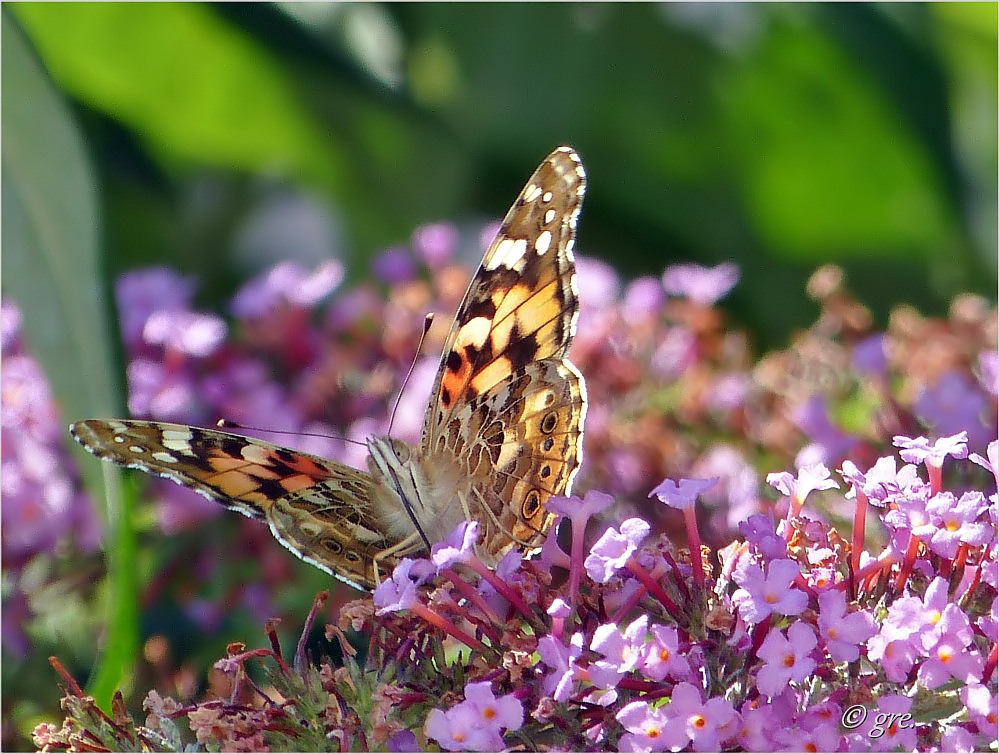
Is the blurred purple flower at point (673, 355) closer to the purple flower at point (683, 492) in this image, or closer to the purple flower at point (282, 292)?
the purple flower at point (282, 292)

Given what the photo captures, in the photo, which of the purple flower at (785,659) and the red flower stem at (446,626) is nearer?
the purple flower at (785,659)

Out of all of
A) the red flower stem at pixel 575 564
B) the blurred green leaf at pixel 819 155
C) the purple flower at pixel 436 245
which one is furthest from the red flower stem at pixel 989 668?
the blurred green leaf at pixel 819 155

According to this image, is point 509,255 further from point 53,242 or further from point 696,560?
point 53,242

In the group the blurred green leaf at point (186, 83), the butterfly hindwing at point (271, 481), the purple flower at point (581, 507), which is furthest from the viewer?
the blurred green leaf at point (186, 83)

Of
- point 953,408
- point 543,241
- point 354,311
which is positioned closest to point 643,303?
point 354,311

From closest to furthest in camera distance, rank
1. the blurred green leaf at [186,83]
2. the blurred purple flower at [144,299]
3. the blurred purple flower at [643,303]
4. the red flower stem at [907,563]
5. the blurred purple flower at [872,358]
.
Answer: the red flower stem at [907,563] < the blurred purple flower at [872,358] < the blurred purple flower at [144,299] < the blurred purple flower at [643,303] < the blurred green leaf at [186,83]

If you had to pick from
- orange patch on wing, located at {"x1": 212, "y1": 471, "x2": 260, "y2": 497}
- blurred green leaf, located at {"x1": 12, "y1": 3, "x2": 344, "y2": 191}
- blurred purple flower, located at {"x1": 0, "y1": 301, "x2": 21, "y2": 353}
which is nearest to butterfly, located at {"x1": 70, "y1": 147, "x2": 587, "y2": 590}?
orange patch on wing, located at {"x1": 212, "y1": 471, "x2": 260, "y2": 497}

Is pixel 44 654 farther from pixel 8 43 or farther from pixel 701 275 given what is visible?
pixel 701 275
